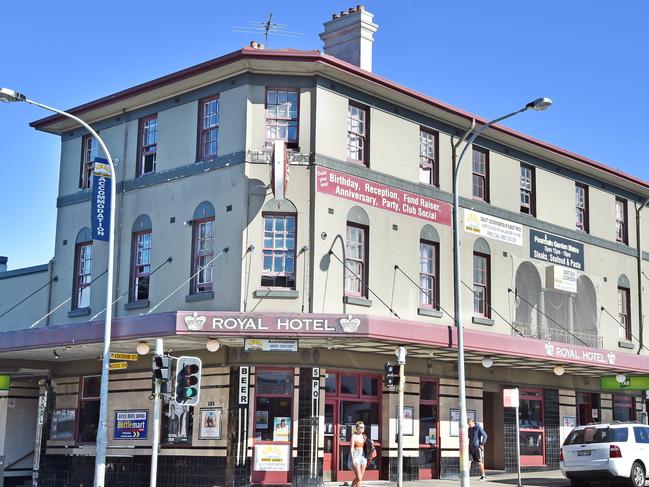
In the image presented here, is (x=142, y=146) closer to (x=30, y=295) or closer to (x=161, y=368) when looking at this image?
(x=30, y=295)

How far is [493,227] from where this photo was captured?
29859mm

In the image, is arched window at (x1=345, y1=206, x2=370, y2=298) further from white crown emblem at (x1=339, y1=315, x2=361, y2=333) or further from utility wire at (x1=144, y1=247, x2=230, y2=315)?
utility wire at (x1=144, y1=247, x2=230, y2=315)

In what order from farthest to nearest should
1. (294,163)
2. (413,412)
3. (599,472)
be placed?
(413,412), (294,163), (599,472)

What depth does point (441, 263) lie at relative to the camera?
91.2ft

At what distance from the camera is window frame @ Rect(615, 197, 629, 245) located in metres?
35.7

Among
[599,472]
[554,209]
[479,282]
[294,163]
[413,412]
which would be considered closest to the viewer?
[599,472]

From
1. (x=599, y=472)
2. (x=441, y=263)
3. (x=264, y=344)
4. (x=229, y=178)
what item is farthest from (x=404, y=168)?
(x=599, y=472)

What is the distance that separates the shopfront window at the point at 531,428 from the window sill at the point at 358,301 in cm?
825

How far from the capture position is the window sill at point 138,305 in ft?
85.8

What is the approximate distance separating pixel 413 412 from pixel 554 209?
386 inches

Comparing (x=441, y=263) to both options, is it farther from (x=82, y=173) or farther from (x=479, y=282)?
(x=82, y=173)

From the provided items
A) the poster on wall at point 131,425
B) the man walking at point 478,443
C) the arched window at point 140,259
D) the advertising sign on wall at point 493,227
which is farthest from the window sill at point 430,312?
the poster on wall at point 131,425

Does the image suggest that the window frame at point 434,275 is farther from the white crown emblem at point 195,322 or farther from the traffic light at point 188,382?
the traffic light at point 188,382

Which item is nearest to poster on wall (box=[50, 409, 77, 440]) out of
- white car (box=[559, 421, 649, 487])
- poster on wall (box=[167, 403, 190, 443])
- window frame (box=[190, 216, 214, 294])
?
poster on wall (box=[167, 403, 190, 443])
